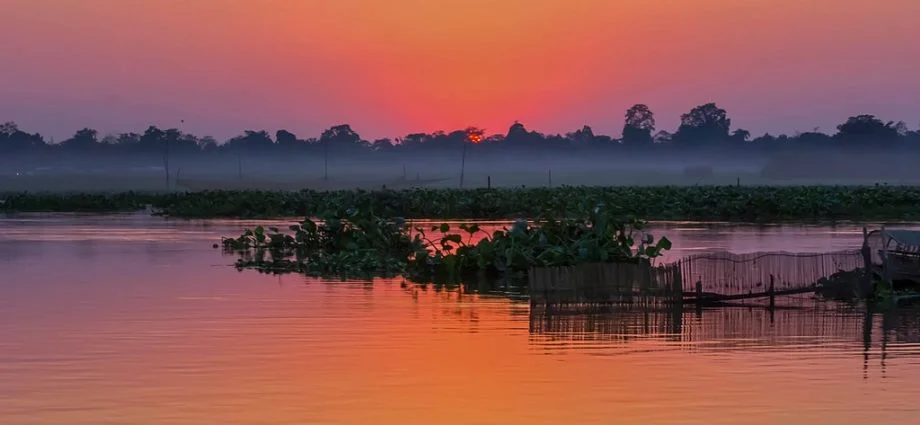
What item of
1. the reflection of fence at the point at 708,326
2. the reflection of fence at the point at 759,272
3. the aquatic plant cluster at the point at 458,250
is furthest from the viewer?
the aquatic plant cluster at the point at 458,250

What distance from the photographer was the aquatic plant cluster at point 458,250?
27.9 m

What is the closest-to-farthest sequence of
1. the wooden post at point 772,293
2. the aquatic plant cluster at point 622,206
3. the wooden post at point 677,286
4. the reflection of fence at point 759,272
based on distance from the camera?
the wooden post at point 677,286 < the wooden post at point 772,293 < the reflection of fence at point 759,272 < the aquatic plant cluster at point 622,206

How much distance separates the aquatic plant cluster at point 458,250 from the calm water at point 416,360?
272 centimetres

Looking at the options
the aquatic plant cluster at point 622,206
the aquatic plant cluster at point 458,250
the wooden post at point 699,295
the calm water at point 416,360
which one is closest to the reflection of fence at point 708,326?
the calm water at point 416,360

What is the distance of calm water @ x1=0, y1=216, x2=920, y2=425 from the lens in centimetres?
1404

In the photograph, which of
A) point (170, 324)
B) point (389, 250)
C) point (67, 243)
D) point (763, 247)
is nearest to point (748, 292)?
point (170, 324)

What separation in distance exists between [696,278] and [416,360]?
30.1ft

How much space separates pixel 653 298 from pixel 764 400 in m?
8.24

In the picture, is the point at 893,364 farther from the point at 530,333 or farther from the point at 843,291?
the point at 843,291

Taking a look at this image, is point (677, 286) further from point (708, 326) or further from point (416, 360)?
point (416, 360)

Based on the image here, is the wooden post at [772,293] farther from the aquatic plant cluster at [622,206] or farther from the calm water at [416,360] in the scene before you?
the aquatic plant cluster at [622,206]

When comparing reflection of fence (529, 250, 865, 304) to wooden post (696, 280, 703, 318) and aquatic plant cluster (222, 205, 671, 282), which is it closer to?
wooden post (696, 280, 703, 318)

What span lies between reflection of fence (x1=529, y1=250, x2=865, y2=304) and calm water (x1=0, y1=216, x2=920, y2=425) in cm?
55

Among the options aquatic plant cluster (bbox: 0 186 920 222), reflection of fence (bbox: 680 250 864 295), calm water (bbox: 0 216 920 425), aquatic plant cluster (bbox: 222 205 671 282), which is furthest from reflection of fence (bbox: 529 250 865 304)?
aquatic plant cluster (bbox: 0 186 920 222)
